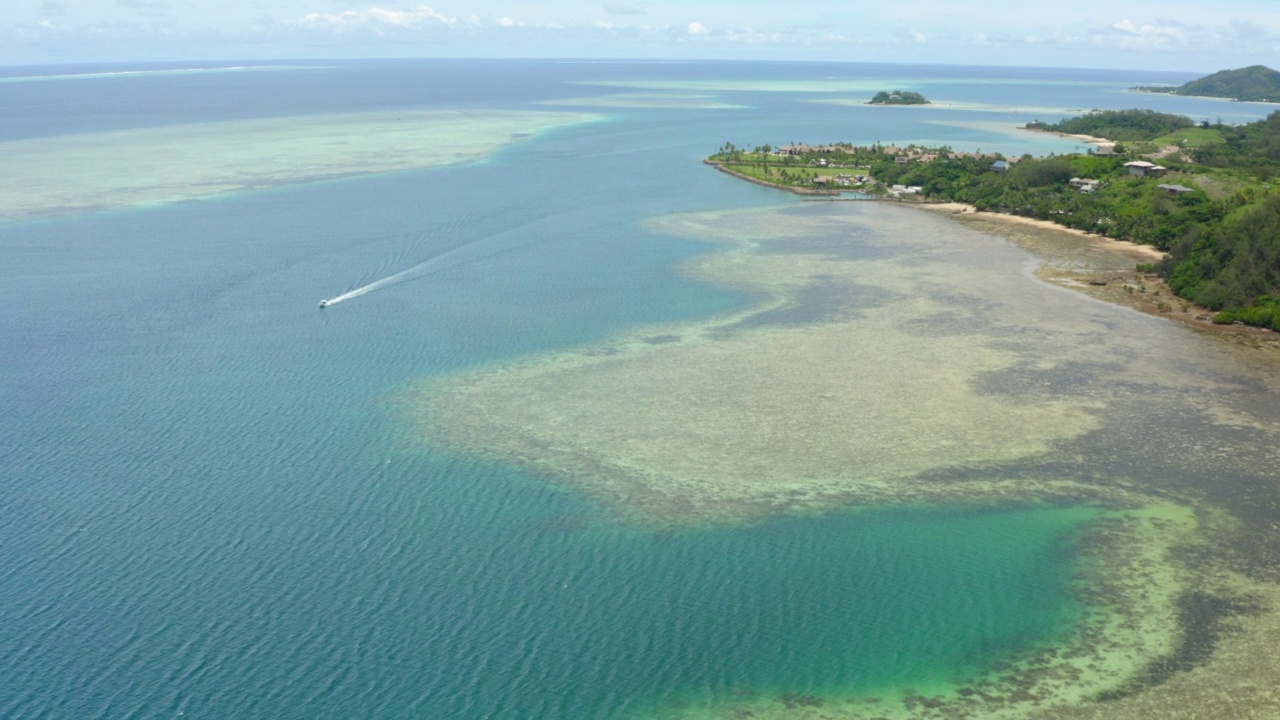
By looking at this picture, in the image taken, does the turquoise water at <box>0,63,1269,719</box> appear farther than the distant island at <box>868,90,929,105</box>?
No

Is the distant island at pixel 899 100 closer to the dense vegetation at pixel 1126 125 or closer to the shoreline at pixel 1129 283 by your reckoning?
the dense vegetation at pixel 1126 125

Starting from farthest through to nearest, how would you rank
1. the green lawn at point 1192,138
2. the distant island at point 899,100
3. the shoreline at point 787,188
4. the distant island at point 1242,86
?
the distant island at point 1242,86 → the distant island at point 899,100 → the green lawn at point 1192,138 → the shoreline at point 787,188

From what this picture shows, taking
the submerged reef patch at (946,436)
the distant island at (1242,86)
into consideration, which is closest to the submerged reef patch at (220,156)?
the submerged reef patch at (946,436)

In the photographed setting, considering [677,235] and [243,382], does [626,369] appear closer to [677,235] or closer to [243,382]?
[243,382]

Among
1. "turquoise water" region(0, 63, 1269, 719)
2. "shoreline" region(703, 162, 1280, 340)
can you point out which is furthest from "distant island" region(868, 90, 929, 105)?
"turquoise water" region(0, 63, 1269, 719)

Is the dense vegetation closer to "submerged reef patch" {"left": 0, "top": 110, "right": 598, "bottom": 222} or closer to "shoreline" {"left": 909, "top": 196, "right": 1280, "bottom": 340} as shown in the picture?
"shoreline" {"left": 909, "top": 196, "right": 1280, "bottom": 340}

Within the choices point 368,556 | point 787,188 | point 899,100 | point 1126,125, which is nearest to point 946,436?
point 368,556
